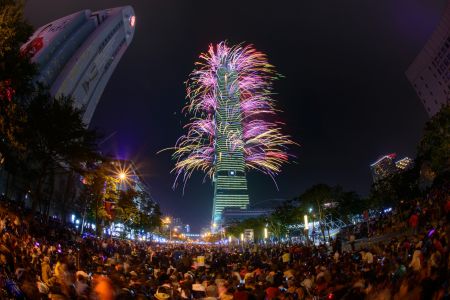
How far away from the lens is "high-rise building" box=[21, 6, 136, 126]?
289ft

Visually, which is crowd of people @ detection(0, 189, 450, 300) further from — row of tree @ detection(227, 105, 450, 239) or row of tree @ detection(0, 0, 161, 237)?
row of tree @ detection(227, 105, 450, 239)

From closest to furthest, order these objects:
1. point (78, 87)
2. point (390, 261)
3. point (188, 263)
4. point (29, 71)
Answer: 1. point (390, 261)
2. point (188, 263)
3. point (29, 71)
4. point (78, 87)

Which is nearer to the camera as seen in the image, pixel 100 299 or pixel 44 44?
pixel 100 299

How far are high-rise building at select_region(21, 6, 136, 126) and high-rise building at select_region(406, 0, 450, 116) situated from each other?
77.1m

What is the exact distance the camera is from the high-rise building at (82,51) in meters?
88.0

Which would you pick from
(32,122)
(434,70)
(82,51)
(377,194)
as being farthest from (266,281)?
(82,51)

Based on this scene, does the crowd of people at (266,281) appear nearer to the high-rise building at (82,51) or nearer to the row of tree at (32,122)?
the row of tree at (32,122)

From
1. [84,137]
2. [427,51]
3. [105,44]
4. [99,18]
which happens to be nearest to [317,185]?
[84,137]

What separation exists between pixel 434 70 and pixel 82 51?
3289 inches

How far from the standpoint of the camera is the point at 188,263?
87.2 ft

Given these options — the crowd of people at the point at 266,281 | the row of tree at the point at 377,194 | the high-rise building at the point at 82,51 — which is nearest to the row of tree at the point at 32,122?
the crowd of people at the point at 266,281

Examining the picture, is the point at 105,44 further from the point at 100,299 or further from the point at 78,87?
the point at 100,299

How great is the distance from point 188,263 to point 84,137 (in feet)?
57.3

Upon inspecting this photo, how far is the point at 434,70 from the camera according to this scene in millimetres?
92875
